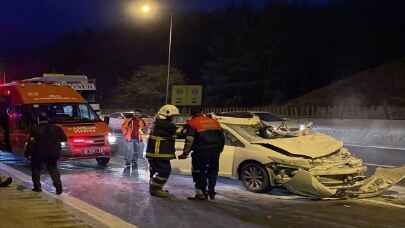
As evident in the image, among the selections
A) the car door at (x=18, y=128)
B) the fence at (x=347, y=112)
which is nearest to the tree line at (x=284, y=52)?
the fence at (x=347, y=112)

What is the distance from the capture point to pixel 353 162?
34.0ft

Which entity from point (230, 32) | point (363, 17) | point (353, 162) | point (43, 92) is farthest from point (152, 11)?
point (363, 17)

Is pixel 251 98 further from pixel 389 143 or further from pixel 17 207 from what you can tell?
pixel 17 207

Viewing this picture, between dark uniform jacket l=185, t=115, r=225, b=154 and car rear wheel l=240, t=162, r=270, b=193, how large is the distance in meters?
1.04

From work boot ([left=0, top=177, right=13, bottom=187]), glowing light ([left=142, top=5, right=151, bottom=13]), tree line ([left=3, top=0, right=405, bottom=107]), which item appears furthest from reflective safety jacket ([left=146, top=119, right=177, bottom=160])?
tree line ([left=3, top=0, right=405, bottom=107])

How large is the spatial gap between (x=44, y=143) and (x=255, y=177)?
378 cm

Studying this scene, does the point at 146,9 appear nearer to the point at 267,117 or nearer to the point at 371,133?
the point at 267,117

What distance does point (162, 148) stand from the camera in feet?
33.3

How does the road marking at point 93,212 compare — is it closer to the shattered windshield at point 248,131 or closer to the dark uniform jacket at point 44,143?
the dark uniform jacket at point 44,143

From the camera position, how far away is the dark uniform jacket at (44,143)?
33.8 feet

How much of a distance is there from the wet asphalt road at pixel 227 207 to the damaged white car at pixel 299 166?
0.79 feet

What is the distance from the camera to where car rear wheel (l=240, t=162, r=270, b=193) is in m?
10.4

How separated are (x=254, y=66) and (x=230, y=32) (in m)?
5.95

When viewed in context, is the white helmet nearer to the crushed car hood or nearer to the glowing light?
the crushed car hood
